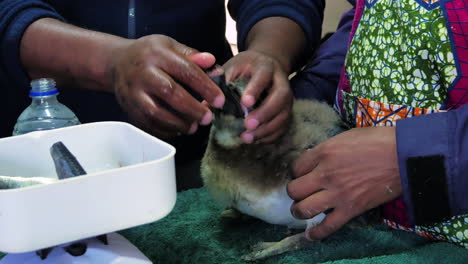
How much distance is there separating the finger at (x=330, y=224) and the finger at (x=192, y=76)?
22 cm

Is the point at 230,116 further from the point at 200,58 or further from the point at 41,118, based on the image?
the point at 41,118

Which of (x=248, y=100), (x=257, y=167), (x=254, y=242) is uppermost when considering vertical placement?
(x=248, y=100)

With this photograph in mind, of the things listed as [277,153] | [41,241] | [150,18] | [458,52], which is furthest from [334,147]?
[150,18]

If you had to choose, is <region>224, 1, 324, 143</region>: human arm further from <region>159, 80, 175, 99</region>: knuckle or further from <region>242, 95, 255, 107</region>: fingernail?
<region>159, 80, 175, 99</region>: knuckle

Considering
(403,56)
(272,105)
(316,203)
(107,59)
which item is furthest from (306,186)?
(107,59)

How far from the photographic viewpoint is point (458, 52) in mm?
654

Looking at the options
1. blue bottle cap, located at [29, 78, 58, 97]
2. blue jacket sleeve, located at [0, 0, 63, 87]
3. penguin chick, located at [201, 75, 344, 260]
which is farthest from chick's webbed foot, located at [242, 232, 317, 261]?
blue jacket sleeve, located at [0, 0, 63, 87]

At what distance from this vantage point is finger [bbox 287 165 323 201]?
0.70m

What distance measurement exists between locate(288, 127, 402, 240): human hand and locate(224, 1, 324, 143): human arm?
8 cm

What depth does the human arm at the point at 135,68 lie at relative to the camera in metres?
0.67

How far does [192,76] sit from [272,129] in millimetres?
156

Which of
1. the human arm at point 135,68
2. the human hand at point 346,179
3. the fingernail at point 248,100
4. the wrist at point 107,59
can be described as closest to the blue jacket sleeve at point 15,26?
the human arm at point 135,68

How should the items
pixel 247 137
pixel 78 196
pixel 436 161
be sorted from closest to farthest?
pixel 78 196 < pixel 436 161 < pixel 247 137

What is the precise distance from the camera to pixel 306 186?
70 centimetres
